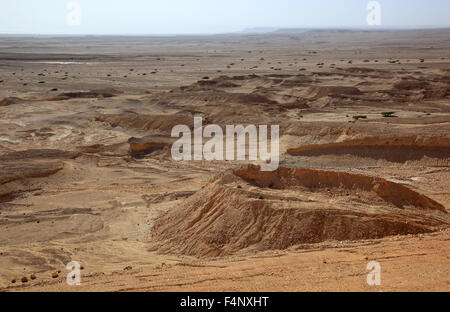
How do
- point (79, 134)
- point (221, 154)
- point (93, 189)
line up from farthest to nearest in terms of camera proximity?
point (79, 134), point (221, 154), point (93, 189)

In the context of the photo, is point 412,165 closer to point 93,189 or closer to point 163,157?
point 163,157

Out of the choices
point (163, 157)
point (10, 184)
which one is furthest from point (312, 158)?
point (10, 184)

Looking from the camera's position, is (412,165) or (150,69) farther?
(150,69)

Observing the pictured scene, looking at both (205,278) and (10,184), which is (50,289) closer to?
(205,278)

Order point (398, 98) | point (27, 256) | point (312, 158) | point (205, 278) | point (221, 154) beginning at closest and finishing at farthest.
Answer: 1. point (205, 278)
2. point (27, 256)
3. point (312, 158)
4. point (221, 154)
5. point (398, 98)

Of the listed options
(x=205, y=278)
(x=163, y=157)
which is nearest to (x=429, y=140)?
(x=163, y=157)
